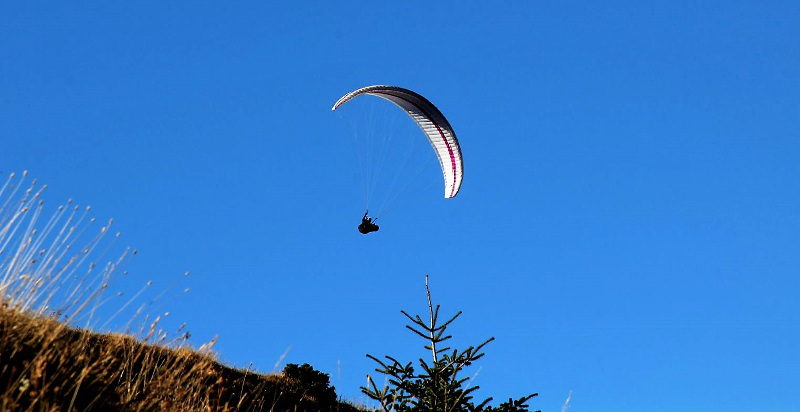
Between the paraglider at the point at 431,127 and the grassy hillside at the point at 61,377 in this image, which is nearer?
the grassy hillside at the point at 61,377

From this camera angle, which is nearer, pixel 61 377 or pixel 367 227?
pixel 61 377

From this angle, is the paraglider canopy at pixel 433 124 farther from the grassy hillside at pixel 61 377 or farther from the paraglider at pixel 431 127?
the grassy hillside at pixel 61 377

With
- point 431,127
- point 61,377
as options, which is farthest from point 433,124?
point 61,377

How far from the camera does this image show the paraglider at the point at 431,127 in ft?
64.6

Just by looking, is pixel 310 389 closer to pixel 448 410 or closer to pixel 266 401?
pixel 266 401

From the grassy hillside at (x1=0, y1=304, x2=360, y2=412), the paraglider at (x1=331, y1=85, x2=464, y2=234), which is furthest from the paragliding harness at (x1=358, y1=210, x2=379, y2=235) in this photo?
the grassy hillside at (x1=0, y1=304, x2=360, y2=412)

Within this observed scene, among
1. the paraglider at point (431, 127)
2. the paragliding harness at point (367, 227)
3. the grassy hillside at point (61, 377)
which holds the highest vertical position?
the paraglider at point (431, 127)

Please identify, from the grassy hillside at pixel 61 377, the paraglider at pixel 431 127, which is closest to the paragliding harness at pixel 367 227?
the paraglider at pixel 431 127

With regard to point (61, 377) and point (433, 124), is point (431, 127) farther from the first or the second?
point (61, 377)

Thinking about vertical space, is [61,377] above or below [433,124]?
below

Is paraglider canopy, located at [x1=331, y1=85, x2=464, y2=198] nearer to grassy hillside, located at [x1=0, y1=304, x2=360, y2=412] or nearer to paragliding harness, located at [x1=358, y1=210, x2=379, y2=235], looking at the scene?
paragliding harness, located at [x1=358, y1=210, x2=379, y2=235]

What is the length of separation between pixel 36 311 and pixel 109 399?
3.19 ft

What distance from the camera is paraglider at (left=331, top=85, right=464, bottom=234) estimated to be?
19.7 metres

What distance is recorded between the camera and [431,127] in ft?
69.8
